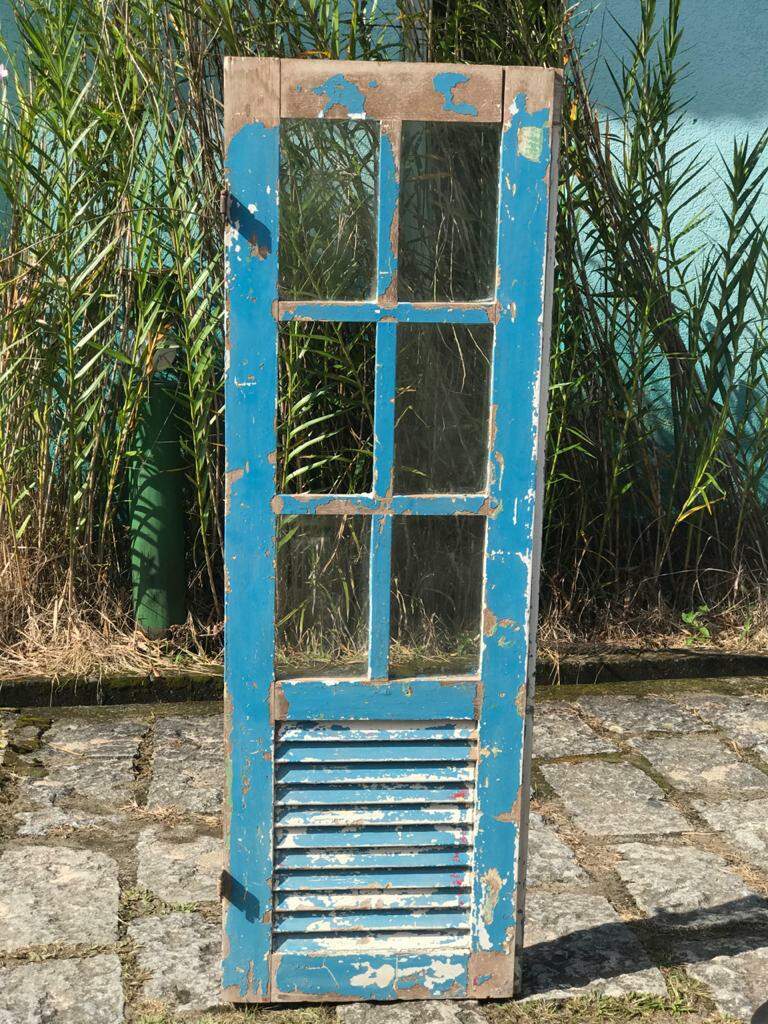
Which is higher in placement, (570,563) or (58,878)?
(570,563)

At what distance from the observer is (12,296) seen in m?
4.27

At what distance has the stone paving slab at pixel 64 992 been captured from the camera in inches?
96.1

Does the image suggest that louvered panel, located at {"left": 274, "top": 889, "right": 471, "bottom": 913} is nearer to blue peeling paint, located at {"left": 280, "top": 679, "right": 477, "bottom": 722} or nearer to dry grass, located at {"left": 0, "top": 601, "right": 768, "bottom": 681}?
blue peeling paint, located at {"left": 280, "top": 679, "right": 477, "bottom": 722}

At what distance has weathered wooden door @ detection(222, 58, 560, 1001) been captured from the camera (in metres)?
2.26

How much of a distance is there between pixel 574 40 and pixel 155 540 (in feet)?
7.87

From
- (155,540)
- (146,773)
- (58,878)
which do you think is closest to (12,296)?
(155,540)

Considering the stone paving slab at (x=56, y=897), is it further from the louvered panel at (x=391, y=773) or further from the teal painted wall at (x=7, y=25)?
the teal painted wall at (x=7, y=25)

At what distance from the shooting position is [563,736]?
4004mm

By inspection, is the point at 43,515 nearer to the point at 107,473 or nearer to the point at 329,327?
the point at 107,473

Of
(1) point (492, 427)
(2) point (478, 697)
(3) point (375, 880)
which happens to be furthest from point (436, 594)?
(3) point (375, 880)

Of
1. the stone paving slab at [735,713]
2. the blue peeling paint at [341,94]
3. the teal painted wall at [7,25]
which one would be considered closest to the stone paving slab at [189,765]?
the stone paving slab at [735,713]

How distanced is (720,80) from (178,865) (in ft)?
12.6

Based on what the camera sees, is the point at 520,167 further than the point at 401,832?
No

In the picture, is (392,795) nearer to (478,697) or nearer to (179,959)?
(478,697)
